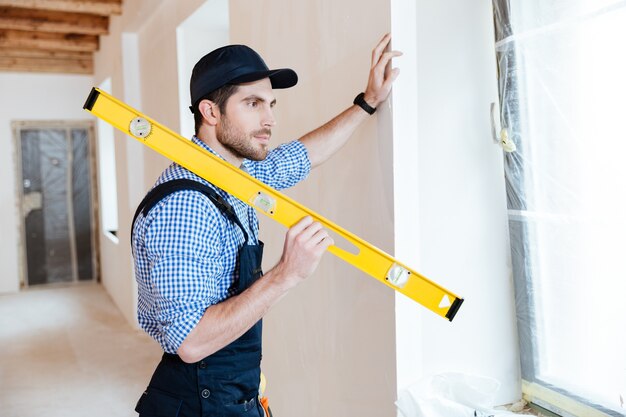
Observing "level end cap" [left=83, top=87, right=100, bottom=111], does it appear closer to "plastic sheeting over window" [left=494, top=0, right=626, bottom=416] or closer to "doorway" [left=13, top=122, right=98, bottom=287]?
"plastic sheeting over window" [left=494, top=0, right=626, bottom=416]

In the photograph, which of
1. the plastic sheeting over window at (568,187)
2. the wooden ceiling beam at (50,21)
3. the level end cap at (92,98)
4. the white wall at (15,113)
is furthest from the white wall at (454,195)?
the white wall at (15,113)

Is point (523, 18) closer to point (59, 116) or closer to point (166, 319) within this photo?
point (166, 319)

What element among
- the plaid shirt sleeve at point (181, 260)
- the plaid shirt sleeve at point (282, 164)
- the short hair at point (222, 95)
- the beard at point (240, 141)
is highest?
the short hair at point (222, 95)

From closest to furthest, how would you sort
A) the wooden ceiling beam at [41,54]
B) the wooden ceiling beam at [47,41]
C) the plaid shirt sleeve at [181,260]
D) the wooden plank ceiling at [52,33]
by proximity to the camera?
the plaid shirt sleeve at [181,260]
the wooden plank ceiling at [52,33]
the wooden ceiling beam at [47,41]
the wooden ceiling beam at [41,54]

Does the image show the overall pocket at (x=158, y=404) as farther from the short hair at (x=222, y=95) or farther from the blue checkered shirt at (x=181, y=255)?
the short hair at (x=222, y=95)

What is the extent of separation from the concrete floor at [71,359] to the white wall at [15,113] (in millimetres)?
854

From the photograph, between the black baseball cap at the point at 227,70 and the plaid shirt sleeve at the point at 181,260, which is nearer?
the plaid shirt sleeve at the point at 181,260

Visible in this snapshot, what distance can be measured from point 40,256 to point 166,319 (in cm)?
736

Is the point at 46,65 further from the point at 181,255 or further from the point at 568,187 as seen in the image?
the point at 568,187

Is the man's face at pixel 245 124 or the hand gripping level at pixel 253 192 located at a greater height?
the man's face at pixel 245 124

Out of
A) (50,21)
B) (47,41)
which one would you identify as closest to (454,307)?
(50,21)

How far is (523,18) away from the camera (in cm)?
160

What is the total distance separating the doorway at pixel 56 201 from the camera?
25.5ft

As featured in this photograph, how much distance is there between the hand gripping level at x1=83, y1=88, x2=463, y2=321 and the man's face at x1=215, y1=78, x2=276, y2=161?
0.22 metres
